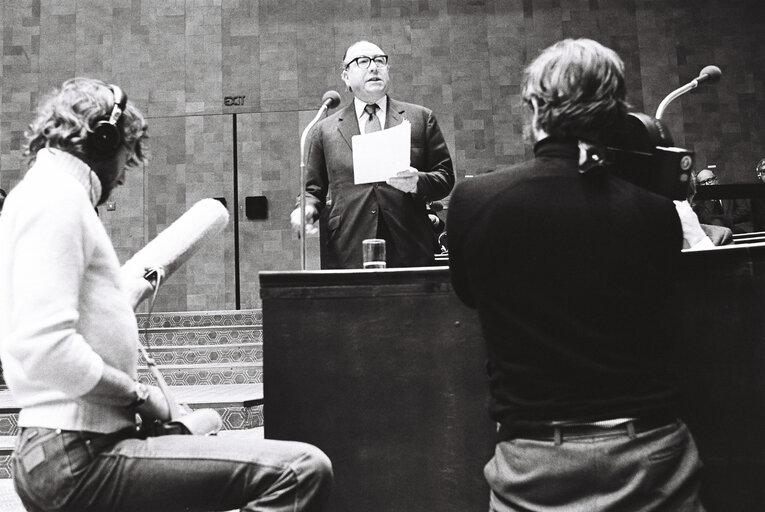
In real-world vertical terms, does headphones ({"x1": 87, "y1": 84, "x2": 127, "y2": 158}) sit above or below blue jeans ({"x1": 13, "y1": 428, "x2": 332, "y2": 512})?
above

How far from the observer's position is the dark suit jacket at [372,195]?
10.9 ft

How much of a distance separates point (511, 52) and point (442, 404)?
22.0ft

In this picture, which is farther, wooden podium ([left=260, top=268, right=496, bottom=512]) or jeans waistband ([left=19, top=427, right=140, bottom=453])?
wooden podium ([left=260, top=268, right=496, bottom=512])

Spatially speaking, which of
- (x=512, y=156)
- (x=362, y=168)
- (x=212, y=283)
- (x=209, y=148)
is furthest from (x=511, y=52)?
(x=362, y=168)

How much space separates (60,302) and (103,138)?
0.38 m

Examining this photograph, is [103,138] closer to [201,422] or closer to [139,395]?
[139,395]

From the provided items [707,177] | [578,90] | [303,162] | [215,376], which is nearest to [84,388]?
[578,90]

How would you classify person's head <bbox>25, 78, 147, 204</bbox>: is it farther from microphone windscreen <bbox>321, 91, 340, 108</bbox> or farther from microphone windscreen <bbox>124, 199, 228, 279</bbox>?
microphone windscreen <bbox>321, 91, 340, 108</bbox>

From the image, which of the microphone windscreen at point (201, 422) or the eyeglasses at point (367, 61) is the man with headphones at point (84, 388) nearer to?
the microphone windscreen at point (201, 422)

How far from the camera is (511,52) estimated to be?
7.98 metres

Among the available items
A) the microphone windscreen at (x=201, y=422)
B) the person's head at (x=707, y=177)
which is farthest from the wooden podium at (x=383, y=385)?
the person's head at (x=707, y=177)

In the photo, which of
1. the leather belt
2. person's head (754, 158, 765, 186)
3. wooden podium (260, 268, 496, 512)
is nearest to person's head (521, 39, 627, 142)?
the leather belt

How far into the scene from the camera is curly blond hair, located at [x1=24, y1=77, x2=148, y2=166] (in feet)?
4.73

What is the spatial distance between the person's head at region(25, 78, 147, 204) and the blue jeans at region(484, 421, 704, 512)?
0.99m
